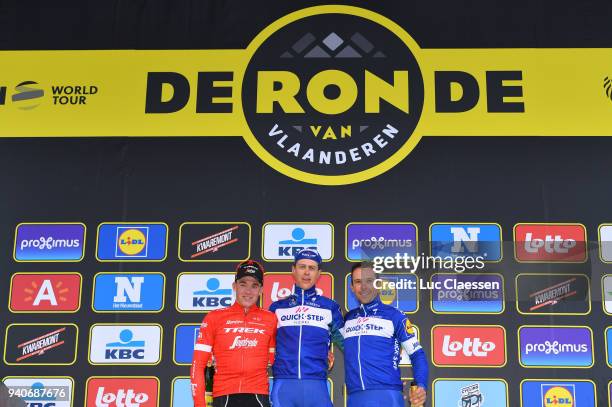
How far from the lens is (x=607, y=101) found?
447 cm

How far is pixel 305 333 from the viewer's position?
11.4 ft

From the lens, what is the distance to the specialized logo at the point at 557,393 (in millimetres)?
4082

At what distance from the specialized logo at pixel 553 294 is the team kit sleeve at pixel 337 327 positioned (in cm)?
117

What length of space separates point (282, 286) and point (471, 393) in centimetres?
118

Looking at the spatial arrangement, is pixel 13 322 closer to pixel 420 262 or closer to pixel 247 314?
pixel 247 314

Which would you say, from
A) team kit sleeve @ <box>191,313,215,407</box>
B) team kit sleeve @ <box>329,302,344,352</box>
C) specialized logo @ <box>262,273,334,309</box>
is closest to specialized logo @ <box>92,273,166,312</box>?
specialized logo @ <box>262,273,334,309</box>

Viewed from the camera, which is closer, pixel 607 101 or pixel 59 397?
pixel 59 397

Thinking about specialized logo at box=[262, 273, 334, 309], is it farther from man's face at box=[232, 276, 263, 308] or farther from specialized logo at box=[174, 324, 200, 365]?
man's face at box=[232, 276, 263, 308]

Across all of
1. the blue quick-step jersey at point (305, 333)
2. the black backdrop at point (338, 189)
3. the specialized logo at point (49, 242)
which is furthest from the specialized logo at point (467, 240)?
the specialized logo at point (49, 242)

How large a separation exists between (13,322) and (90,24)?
73.3 inches

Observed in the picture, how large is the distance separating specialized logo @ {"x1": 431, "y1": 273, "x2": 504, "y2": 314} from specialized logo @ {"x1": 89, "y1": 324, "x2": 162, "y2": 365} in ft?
5.14

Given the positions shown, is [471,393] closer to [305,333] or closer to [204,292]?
[305,333]

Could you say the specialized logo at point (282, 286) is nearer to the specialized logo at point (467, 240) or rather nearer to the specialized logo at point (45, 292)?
the specialized logo at point (467, 240)

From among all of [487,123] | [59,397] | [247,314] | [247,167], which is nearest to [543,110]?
[487,123]
